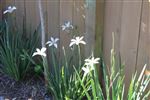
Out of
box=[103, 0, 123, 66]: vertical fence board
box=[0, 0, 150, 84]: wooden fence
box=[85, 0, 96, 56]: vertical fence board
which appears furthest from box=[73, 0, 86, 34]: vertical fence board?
box=[103, 0, 123, 66]: vertical fence board

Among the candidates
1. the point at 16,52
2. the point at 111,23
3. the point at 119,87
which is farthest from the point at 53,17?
the point at 119,87

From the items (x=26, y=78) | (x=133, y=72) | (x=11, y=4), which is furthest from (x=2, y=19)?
(x=133, y=72)

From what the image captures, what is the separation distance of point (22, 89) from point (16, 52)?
36 cm

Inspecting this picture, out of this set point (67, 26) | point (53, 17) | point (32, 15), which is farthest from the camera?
point (32, 15)

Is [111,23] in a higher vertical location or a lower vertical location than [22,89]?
higher

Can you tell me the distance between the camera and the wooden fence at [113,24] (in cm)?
273

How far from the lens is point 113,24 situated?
9.55ft

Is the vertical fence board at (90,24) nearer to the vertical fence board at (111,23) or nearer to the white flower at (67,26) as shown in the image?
the vertical fence board at (111,23)

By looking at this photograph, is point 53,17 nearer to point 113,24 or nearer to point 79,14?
point 79,14

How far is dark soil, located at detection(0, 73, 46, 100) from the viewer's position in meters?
3.26

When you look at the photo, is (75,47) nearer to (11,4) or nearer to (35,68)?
(35,68)

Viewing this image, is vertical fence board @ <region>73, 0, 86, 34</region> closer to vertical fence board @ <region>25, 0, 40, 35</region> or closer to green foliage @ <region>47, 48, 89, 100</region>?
green foliage @ <region>47, 48, 89, 100</region>

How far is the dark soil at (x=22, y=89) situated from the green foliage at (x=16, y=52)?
66 millimetres

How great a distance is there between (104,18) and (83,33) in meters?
0.30
